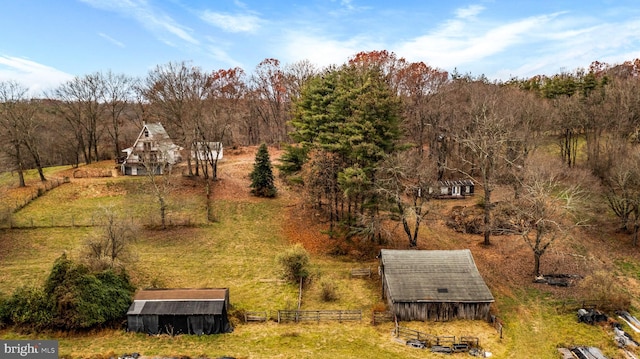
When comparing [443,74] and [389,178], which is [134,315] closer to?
[389,178]

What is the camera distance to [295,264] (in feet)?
94.6

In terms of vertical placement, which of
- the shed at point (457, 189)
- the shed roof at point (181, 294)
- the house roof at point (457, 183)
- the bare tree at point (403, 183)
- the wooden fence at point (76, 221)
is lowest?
the shed roof at point (181, 294)

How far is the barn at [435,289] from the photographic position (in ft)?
81.0

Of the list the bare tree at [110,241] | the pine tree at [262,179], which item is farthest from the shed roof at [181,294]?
the pine tree at [262,179]

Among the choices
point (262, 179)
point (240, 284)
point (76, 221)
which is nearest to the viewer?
point (240, 284)

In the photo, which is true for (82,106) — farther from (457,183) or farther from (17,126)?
(457,183)

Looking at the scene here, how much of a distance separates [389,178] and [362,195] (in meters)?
3.41

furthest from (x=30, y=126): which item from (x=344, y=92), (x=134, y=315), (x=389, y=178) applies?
(x=389, y=178)

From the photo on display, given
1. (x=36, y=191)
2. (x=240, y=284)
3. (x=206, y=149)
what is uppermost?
(x=206, y=149)

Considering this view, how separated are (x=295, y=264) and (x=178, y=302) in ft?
28.6

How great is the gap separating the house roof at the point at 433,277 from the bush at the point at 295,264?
19.3 ft

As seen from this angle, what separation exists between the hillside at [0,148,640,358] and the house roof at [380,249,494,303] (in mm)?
1772

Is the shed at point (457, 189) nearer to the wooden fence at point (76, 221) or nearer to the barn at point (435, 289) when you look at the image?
Answer: the barn at point (435, 289)

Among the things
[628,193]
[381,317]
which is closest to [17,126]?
[381,317]
